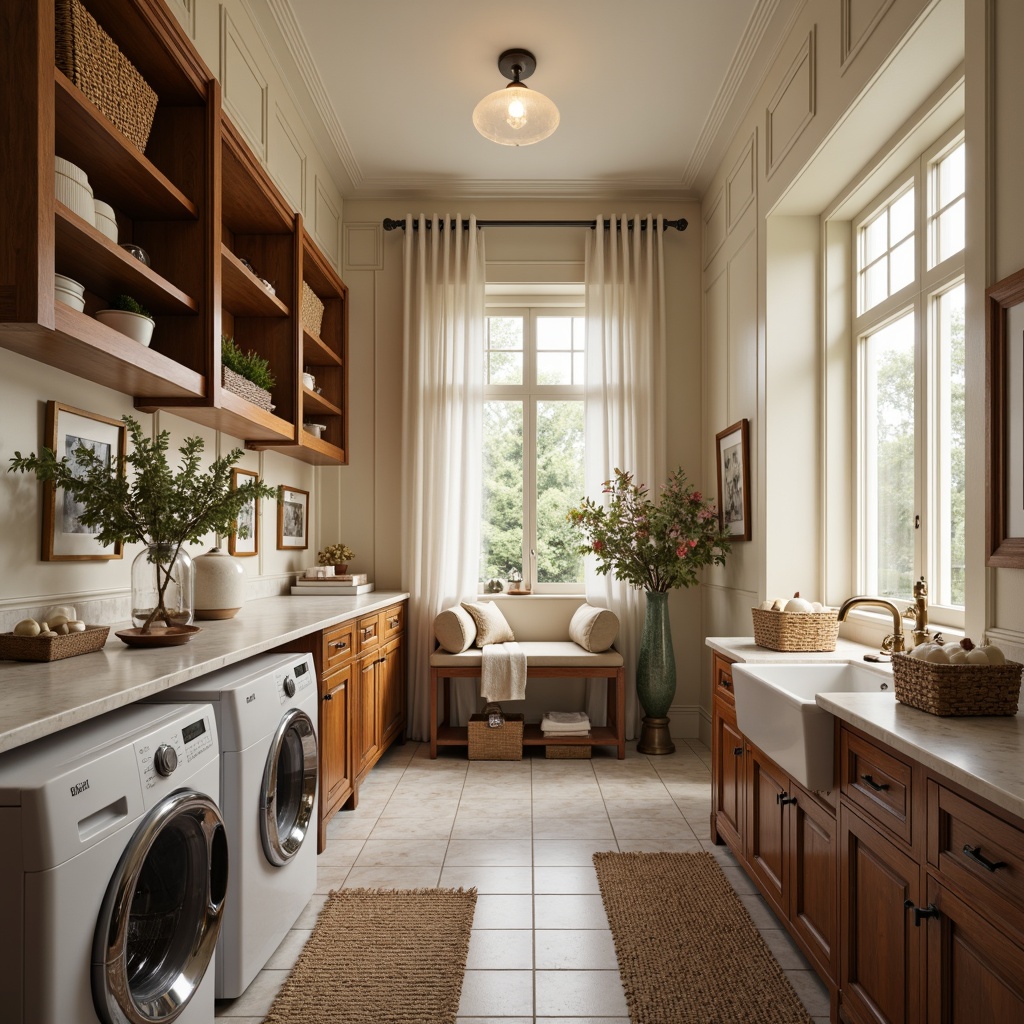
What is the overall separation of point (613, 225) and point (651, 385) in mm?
1063

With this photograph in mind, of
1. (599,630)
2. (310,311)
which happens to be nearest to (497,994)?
Answer: (599,630)

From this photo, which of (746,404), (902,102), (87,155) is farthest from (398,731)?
(902,102)

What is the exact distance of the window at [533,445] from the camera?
513cm

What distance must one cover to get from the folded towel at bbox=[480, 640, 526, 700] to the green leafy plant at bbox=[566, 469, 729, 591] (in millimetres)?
721

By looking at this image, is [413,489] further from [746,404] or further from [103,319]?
[103,319]

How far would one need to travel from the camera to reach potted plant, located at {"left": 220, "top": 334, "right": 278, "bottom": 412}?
2.91 m

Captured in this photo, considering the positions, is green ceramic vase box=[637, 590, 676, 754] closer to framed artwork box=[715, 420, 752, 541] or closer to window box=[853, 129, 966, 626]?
framed artwork box=[715, 420, 752, 541]

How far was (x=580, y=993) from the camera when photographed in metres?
2.05

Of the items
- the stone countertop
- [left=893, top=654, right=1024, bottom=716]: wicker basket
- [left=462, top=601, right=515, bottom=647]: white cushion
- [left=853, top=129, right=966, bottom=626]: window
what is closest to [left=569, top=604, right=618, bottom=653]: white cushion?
[left=462, top=601, right=515, bottom=647]: white cushion

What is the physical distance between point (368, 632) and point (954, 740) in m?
2.81

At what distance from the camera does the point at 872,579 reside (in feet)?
11.0

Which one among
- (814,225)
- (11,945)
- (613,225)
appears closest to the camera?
(11,945)

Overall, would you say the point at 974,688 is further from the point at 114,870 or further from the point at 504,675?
the point at 504,675

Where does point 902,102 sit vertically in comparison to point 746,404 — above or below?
above
